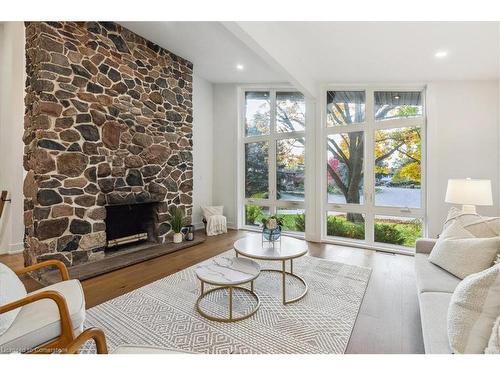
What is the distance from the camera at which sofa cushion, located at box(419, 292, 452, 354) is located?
128 cm

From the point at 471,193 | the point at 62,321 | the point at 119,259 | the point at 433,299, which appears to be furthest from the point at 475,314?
the point at 119,259

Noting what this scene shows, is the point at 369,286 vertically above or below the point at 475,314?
below

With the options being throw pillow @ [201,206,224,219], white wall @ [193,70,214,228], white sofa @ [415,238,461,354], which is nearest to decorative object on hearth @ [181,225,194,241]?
throw pillow @ [201,206,224,219]

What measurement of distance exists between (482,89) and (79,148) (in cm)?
567

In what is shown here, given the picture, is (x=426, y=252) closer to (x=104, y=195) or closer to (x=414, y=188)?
(x=414, y=188)

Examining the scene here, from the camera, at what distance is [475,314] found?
1.19 m

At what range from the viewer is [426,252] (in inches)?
105

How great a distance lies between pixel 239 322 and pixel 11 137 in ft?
14.4

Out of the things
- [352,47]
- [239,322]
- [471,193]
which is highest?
[352,47]

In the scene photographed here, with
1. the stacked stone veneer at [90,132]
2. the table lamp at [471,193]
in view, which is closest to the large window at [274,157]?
the stacked stone veneer at [90,132]

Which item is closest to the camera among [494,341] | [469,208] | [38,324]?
[494,341]

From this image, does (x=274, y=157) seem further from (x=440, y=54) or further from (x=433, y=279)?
(x=433, y=279)

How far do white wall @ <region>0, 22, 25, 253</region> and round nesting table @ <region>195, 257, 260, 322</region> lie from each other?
136 inches
